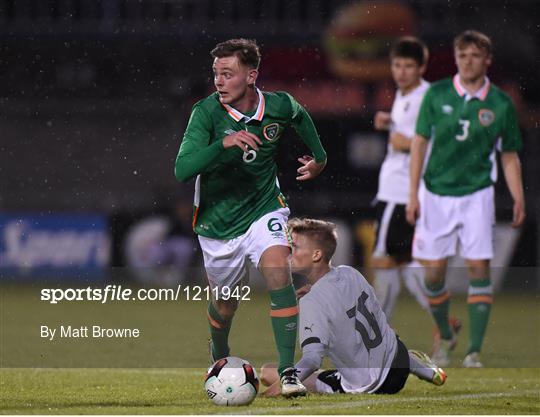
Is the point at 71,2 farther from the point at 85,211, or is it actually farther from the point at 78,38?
the point at 85,211

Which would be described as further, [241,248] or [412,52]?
[412,52]

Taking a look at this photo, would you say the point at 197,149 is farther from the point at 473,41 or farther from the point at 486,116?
the point at 486,116

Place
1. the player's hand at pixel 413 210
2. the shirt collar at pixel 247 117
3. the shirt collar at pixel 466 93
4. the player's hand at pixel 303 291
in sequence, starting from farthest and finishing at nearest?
the shirt collar at pixel 466 93 → the player's hand at pixel 413 210 → the player's hand at pixel 303 291 → the shirt collar at pixel 247 117

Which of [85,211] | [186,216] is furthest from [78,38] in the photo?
[186,216]

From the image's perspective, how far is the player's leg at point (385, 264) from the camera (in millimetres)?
9992

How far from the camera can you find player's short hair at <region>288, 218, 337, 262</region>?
23.4 feet

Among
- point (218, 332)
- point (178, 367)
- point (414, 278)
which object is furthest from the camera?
point (414, 278)

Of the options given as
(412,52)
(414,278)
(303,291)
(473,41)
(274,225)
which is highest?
(473,41)

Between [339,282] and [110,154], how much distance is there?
13.1m

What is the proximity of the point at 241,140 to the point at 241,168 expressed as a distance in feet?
2.25

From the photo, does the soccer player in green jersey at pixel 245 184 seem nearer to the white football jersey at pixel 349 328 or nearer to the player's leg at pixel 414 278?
the white football jersey at pixel 349 328

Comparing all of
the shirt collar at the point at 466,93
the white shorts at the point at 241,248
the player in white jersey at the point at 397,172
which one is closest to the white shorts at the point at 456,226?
the player in white jersey at the point at 397,172

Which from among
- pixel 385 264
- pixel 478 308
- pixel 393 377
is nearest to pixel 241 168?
pixel 393 377

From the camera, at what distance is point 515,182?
30.3 feet
